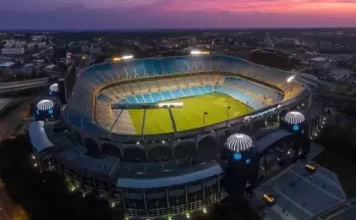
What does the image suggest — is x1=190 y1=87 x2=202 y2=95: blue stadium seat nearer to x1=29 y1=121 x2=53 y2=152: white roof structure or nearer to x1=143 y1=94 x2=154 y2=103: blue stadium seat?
x1=143 y1=94 x2=154 y2=103: blue stadium seat

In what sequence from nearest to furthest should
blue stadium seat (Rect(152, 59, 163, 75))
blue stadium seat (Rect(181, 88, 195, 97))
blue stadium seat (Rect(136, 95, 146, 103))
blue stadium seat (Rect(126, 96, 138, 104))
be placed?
blue stadium seat (Rect(126, 96, 138, 104))
blue stadium seat (Rect(136, 95, 146, 103))
blue stadium seat (Rect(181, 88, 195, 97))
blue stadium seat (Rect(152, 59, 163, 75))

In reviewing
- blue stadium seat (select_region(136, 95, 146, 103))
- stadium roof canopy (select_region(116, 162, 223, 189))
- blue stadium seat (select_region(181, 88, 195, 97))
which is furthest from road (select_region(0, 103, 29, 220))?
blue stadium seat (select_region(181, 88, 195, 97))

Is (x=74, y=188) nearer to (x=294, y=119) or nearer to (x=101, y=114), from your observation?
(x=101, y=114)

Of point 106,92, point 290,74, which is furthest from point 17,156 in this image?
point 290,74

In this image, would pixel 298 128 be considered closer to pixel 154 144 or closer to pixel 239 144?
pixel 239 144

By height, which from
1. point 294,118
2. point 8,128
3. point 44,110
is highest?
point 44,110

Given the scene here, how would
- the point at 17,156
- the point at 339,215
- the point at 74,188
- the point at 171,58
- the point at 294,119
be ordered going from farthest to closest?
the point at 171,58 → the point at 17,156 → the point at 294,119 → the point at 74,188 → the point at 339,215

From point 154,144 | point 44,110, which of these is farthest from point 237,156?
point 44,110
